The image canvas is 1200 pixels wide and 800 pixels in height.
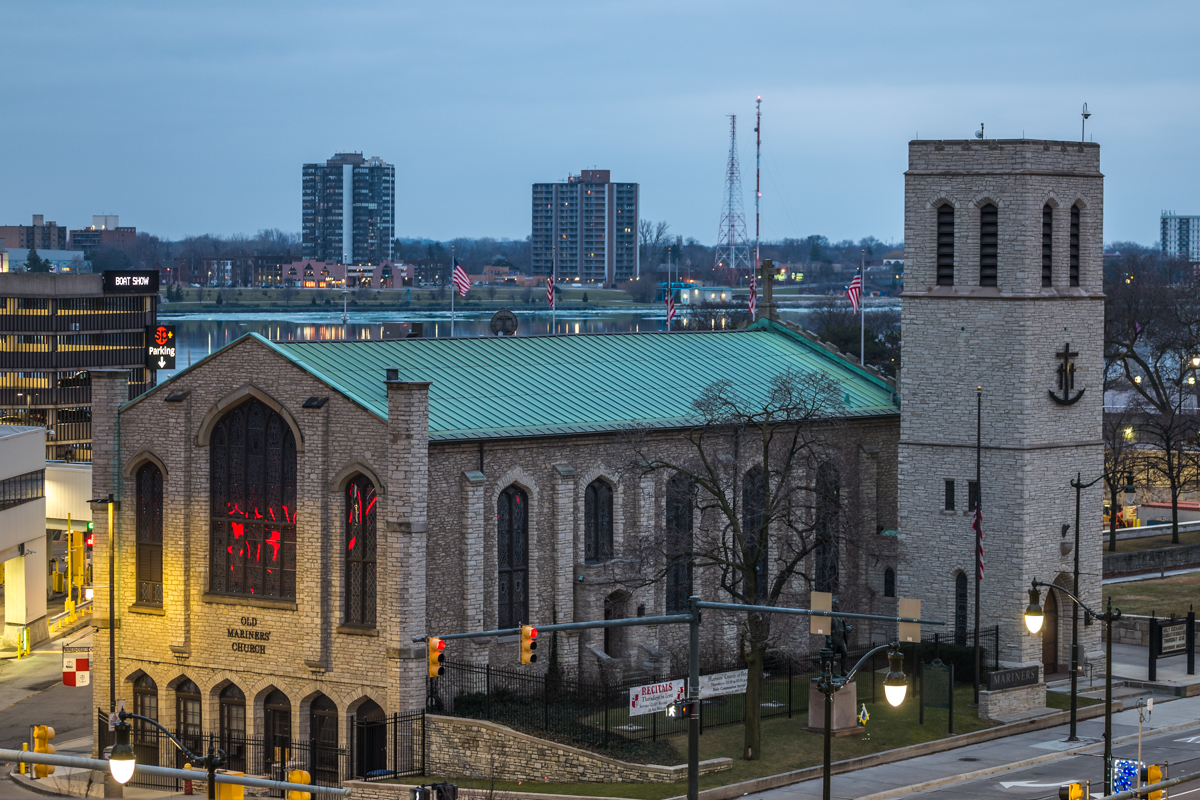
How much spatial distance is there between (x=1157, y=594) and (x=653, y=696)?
1316 inches

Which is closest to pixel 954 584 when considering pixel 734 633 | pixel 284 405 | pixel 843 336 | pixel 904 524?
pixel 904 524

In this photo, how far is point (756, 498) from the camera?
56344mm

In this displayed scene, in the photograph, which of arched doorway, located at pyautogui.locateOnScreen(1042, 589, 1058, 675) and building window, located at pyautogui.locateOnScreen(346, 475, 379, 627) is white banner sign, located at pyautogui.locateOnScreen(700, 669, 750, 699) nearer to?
building window, located at pyautogui.locateOnScreen(346, 475, 379, 627)

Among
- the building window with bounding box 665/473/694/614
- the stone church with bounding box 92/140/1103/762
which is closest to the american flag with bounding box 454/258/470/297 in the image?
the stone church with bounding box 92/140/1103/762

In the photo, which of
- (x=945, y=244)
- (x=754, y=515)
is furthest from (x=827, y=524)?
(x=945, y=244)

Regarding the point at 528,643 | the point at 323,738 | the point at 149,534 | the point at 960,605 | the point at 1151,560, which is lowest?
the point at 323,738

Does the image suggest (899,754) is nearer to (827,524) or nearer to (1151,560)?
(827,524)

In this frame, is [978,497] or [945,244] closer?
[978,497]

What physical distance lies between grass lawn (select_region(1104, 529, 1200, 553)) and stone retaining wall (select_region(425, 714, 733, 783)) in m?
42.7

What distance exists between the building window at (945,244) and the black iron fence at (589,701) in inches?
438

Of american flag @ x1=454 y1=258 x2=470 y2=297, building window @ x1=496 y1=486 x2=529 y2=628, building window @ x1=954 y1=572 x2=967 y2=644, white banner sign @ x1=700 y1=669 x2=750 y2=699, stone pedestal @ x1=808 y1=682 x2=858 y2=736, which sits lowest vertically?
stone pedestal @ x1=808 y1=682 x2=858 y2=736

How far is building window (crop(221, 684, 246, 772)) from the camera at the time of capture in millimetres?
49781

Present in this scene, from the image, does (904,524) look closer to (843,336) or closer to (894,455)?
(894,455)

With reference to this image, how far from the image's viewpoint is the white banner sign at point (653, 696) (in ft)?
150
